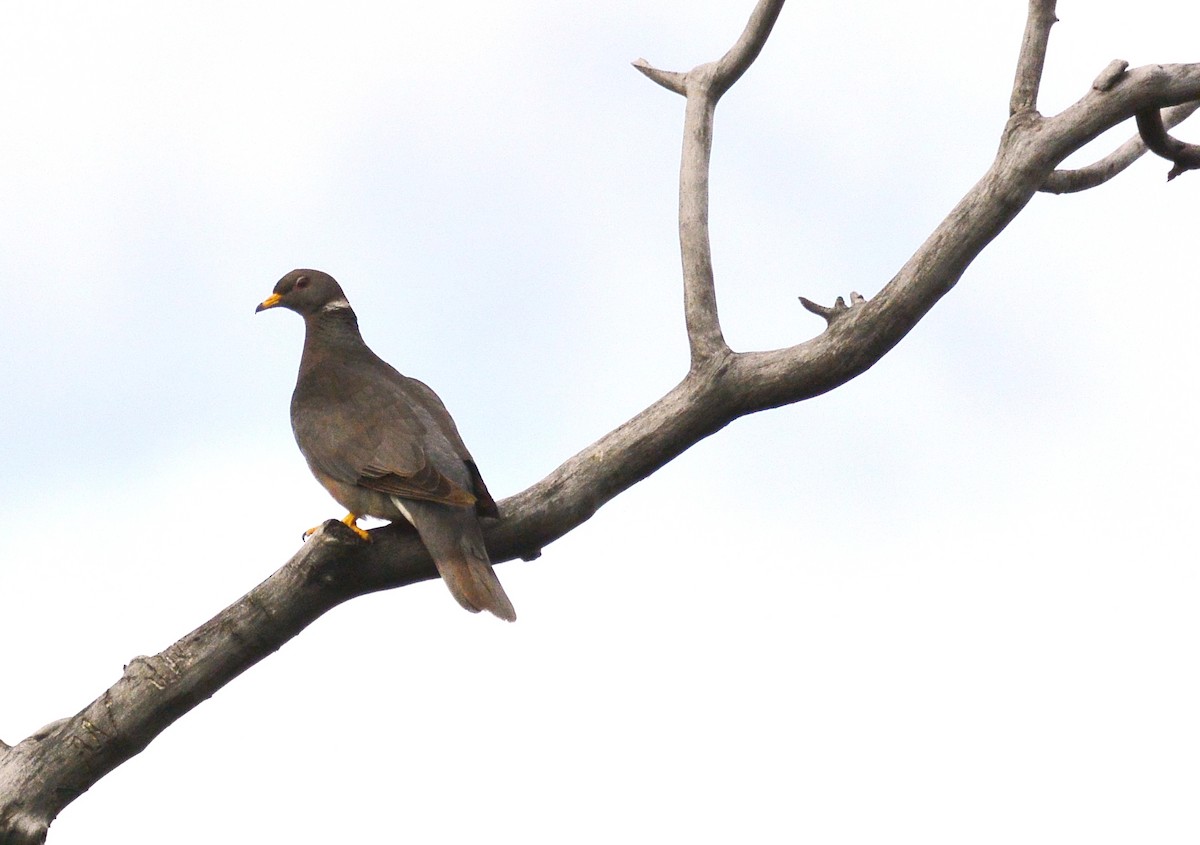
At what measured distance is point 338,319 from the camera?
6.68m

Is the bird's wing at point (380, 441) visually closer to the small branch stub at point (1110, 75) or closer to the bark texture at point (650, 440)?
the bark texture at point (650, 440)

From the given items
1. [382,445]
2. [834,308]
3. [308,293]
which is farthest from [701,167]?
[308,293]

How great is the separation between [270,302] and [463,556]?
2.54 metres

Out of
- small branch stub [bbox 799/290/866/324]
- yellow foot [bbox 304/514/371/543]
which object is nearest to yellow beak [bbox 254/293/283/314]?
yellow foot [bbox 304/514/371/543]

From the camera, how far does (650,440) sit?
15.4 feet

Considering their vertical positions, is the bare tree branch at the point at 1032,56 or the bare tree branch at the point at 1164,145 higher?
the bare tree branch at the point at 1032,56

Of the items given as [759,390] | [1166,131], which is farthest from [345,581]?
[1166,131]

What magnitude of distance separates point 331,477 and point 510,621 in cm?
114

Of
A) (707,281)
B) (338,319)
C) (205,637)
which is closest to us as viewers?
(205,637)

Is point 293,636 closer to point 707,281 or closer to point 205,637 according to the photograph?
point 205,637

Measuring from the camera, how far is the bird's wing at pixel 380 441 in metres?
5.10

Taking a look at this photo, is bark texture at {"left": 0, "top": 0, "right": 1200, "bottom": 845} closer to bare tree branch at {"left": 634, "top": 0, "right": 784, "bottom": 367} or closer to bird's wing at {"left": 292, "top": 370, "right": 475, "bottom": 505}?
bare tree branch at {"left": 634, "top": 0, "right": 784, "bottom": 367}

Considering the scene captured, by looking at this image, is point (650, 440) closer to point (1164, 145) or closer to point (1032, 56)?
point (1032, 56)

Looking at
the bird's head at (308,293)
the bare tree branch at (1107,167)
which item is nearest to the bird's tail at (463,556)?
the bird's head at (308,293)
